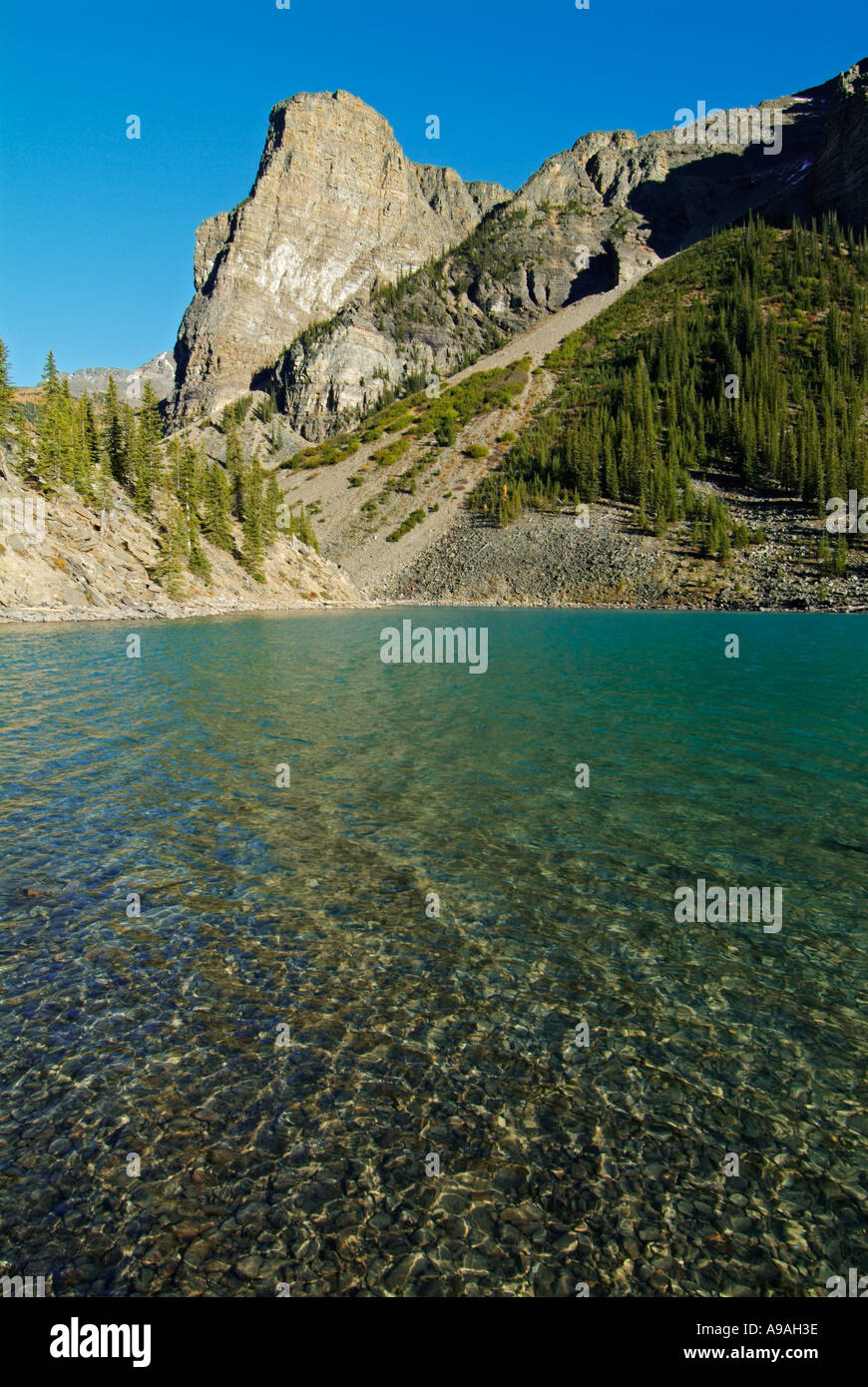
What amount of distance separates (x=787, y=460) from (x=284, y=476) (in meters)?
114

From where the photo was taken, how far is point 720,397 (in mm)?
137625

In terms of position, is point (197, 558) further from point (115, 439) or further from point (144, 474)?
point (115, 439)

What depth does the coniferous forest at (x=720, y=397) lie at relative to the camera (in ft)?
363

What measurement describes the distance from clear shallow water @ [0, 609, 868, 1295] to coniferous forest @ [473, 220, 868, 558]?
94799 millimetres

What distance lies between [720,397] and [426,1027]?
513ft

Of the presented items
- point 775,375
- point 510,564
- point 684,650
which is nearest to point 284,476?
point 510,564

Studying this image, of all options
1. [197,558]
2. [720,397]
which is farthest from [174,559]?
[720,397]

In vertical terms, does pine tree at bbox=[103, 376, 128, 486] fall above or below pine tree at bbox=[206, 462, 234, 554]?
above

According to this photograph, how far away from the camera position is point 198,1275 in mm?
4770

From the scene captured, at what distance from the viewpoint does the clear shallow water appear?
16.7 ft

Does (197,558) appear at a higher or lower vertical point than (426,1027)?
higher

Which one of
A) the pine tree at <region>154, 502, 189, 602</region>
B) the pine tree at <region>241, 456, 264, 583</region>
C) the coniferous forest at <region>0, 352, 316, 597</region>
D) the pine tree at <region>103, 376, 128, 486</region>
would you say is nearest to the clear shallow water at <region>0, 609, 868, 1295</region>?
the pine tree at <region>154, 502, 189, 602</region>

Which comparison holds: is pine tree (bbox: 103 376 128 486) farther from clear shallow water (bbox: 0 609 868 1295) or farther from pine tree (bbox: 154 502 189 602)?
clear shallow water (bbox: 0 609 868 1295)
